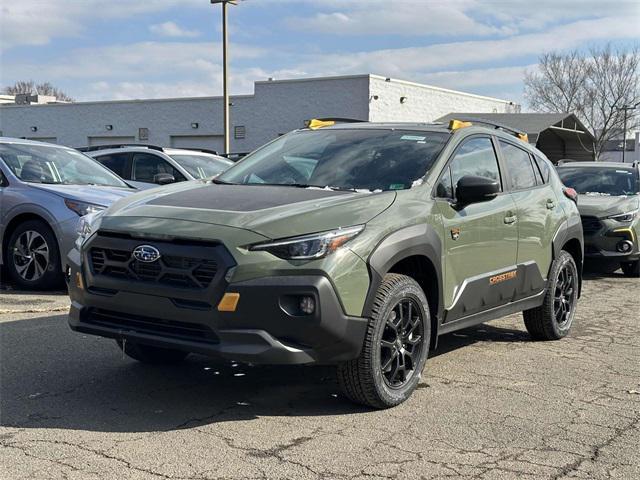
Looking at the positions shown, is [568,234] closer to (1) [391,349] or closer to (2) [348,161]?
(2) [348,161]

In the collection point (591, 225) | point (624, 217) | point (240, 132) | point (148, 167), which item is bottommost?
point (591, 225)

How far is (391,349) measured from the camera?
4.57m

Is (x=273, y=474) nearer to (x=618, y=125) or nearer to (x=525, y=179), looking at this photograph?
(x=525, y=179)

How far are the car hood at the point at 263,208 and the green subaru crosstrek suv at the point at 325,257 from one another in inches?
0.5

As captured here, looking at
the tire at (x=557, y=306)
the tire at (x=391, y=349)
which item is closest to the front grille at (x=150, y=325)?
the tire at (x=391, y=349)

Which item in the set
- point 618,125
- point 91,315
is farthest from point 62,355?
point 618,125

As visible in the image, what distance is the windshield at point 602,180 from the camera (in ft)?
39.5

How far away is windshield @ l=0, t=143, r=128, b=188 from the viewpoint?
8.73 m

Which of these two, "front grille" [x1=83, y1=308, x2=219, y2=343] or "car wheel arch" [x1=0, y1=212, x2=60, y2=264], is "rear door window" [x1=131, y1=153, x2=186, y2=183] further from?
"front grille" [x1=83, y1=308, x2=219, y2=343]

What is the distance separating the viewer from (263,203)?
4547 mm

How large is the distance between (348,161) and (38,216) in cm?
427

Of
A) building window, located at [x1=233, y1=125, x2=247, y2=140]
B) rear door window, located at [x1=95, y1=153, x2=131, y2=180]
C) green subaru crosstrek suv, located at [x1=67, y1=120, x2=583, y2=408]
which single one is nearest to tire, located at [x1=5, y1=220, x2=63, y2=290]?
green subaru crosstrek suv, located at [x1=67, y1=120, x2=583, y2=408]

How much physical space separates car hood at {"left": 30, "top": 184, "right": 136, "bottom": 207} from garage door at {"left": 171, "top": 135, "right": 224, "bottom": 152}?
27.6m

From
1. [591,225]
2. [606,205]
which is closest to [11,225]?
[591,225]
